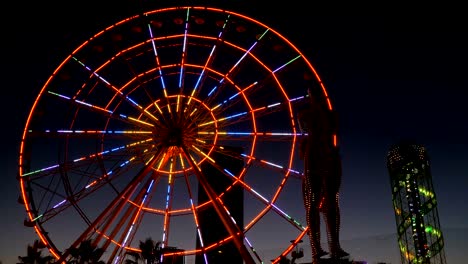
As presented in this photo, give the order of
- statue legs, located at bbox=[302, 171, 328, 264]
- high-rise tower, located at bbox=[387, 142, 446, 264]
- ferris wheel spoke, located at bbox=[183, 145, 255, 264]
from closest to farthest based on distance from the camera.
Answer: statue legs, located at bbox=[302, 171, 328, 264] → ferris wheel spoke, located at bbox=[183, 145, 255, 264] → high-rise tower, located at bbox=[387, 142, 446, 264]

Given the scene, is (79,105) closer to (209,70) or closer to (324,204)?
(209,70)

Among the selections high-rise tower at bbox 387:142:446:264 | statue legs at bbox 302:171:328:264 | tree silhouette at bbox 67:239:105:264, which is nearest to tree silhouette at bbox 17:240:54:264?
tree silhouette at bbox 67:239:105:264

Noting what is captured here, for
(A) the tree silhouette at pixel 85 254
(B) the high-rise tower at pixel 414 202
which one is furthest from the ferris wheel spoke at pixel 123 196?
(B) the high-rise tower at pixel 414 202

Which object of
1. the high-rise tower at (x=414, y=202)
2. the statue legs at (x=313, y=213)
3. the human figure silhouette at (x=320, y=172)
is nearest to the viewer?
the human figure silhouette at (x=320, y=172)

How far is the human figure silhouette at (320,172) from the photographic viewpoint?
16734 mm

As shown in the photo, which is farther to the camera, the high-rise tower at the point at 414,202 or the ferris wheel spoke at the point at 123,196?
the high-rise tower at the point at 414,202

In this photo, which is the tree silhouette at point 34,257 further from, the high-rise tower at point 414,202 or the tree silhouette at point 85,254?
the high-rise tower at point 414,202

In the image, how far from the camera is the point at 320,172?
17344 millimetres

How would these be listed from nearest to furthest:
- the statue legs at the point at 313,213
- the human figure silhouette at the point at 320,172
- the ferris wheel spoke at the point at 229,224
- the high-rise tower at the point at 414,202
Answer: the human figure silhouette at the point at 320,172 → the statue legs at the point at 313,213 → the ferris wheel spoke at the point at 229,224 → the high-rise tower at the point at 414,202

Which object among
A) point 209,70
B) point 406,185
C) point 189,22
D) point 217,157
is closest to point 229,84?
point 209,70

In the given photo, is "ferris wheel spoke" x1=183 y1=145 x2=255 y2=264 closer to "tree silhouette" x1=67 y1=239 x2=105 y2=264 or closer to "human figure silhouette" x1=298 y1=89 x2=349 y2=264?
"human figure silhouette" x1=298 y1=89 x2=349 y2=264

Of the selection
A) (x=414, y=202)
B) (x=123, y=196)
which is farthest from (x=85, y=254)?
(x=414, y=202)

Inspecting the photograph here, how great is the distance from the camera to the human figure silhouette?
659 inches

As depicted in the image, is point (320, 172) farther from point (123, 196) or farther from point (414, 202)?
point (414, 202)
